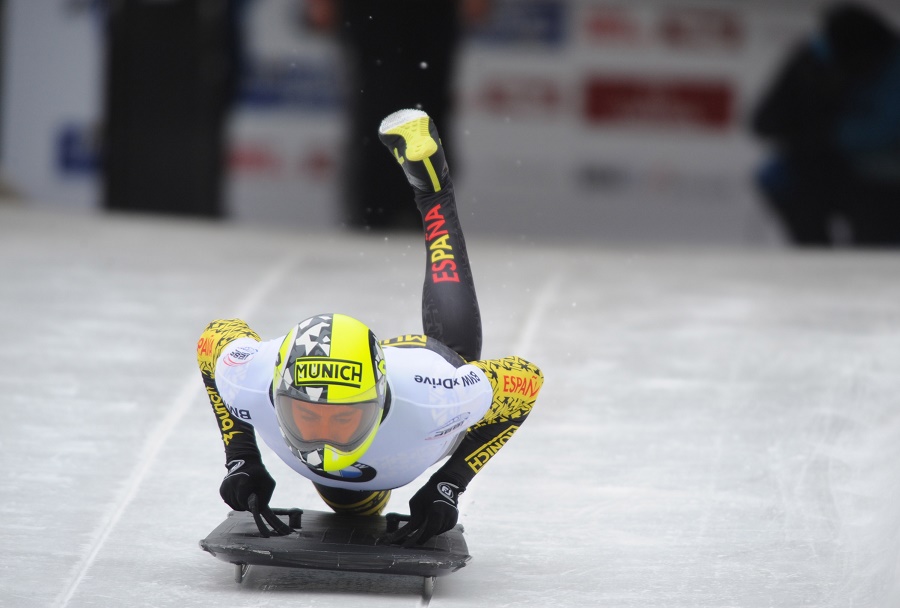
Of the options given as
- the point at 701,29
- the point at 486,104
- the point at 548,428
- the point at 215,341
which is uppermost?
the point at 701,29

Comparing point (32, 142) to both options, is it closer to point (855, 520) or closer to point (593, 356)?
point (593, 356)

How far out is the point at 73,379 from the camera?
246 inches

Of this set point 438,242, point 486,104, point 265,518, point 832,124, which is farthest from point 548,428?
point 832,124

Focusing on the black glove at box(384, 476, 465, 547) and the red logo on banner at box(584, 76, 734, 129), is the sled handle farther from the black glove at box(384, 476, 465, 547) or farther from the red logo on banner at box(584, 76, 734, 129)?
the red logo on banner at box(584, 76, 734, 129)


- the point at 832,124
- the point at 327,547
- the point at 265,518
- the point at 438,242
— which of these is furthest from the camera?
the point at 832,124

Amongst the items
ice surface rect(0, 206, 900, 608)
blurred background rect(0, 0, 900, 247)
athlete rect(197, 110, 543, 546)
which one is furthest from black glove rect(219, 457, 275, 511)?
blurred background rect(0, 0, 900, 247)

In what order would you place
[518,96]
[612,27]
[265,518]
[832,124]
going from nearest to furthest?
[265,518] → [832,124] → [612,27] → [518,96]

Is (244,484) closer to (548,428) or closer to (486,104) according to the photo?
(548,428)

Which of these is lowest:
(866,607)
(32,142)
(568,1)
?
(32,142)

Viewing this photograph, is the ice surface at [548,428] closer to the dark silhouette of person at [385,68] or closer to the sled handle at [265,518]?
the sled handle at [265,518]

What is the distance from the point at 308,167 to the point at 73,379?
602 cm

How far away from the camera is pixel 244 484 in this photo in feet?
12.9

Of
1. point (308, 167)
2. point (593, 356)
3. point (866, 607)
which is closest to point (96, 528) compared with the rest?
point (866, 607)

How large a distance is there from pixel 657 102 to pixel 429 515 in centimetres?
855
